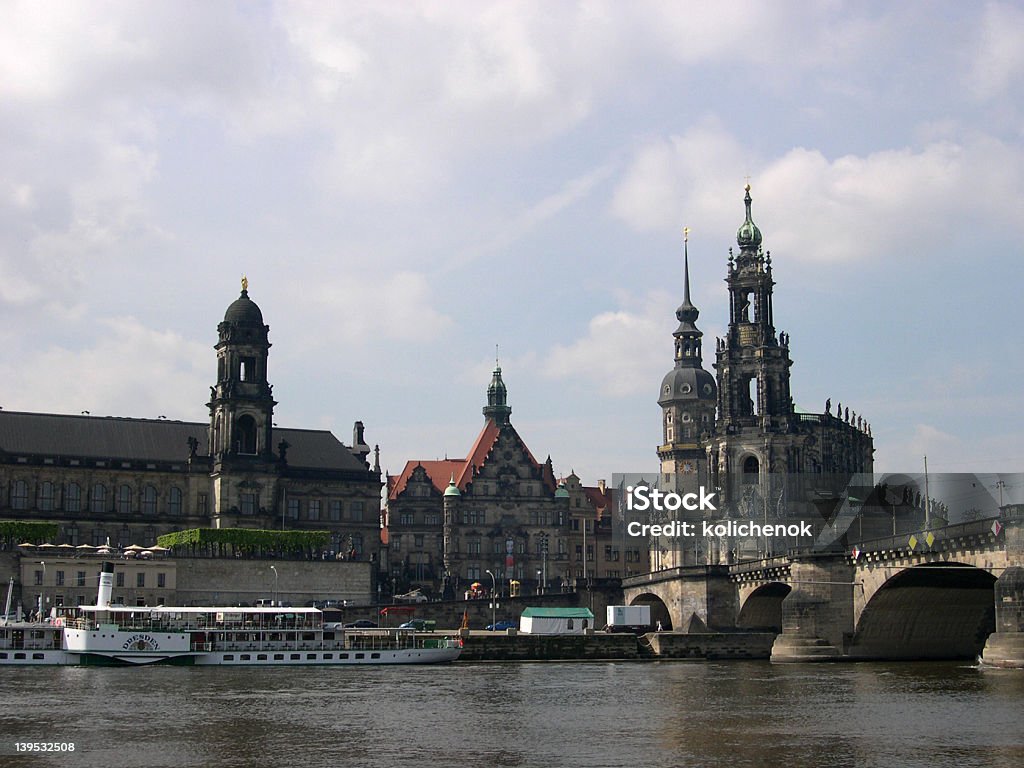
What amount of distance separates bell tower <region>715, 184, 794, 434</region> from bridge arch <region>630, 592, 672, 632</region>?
21760mm

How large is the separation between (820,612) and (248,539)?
167ft

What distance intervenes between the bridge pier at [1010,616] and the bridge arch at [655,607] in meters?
57.1

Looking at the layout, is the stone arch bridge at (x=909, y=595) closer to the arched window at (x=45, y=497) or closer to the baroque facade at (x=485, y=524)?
the baroque facade at (x=485, y=524)

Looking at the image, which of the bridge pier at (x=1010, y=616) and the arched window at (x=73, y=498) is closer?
the bridge pier at (x=1010, y=616)

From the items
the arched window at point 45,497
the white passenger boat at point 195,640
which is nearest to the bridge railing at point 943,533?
the white passenger boat at point 195,640

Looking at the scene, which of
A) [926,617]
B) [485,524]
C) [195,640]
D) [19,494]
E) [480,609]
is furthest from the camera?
[485,524]

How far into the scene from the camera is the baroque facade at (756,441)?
147625 mm

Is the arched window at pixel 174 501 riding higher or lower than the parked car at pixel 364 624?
higher

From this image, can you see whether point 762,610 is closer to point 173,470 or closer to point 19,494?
point 173,470

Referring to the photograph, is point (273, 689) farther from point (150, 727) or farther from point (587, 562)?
point (587, 562)

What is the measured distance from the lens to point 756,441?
15025cm

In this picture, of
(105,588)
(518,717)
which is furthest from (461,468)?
(518,717)

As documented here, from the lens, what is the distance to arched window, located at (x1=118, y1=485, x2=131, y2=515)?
13350 centimetres

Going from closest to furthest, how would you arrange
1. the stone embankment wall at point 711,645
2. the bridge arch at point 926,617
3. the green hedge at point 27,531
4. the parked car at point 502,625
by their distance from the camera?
the bridge arch at point 926,617
the stone embankment wall at point 711,645
the green hedge at point 27,531
the parked car at point 502,625
